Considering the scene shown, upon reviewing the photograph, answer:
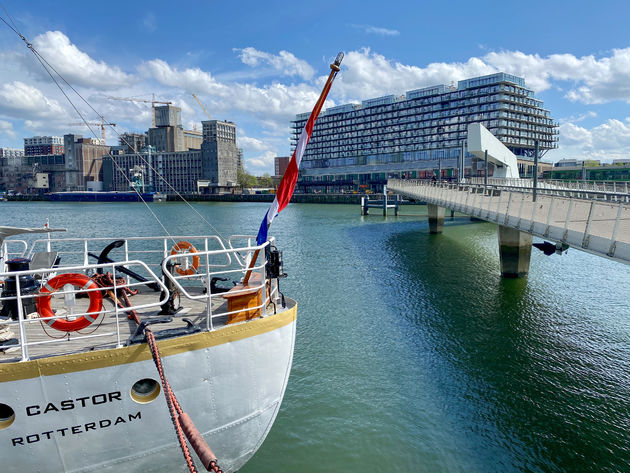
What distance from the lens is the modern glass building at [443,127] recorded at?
158 metres

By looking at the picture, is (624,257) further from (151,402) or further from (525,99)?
(525,99)

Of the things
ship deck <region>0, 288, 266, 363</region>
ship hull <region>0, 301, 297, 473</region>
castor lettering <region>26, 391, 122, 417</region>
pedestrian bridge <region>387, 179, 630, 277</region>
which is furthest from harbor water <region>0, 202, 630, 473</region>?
castor lettering <region>26, 391, 122, 417</region>

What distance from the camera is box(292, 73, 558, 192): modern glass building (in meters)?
158

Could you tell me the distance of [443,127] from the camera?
178 m

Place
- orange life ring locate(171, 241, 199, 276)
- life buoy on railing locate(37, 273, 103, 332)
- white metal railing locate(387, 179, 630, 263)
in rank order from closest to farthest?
life buoy on railing locate(37, 273, 103, 332) → orange life ring locate(171, 241, 199, 276) → white metal railing locate(387, 179, 630, 263)

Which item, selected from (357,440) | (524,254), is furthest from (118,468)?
(524,254)

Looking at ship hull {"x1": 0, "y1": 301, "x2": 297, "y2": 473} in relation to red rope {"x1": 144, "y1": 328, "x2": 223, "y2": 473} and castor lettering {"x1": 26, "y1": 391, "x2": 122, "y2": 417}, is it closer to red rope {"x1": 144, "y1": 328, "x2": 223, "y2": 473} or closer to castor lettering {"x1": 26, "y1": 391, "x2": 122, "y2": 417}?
castor lettering {"x1": 26, "y1": 391, "x2": 122, "y2": 417}

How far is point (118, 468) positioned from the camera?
23.4 feet

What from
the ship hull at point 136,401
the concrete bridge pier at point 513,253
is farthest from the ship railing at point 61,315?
the concrete bridge pier at point 513,253

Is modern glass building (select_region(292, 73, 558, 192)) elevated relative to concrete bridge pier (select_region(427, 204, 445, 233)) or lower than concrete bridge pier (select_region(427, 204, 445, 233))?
elevated

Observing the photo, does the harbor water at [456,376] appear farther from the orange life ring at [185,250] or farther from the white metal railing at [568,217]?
the orange life ring at [185,250]

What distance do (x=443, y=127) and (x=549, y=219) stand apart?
171956mm

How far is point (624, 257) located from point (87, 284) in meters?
13.7

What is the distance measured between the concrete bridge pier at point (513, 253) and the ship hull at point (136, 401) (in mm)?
22307
